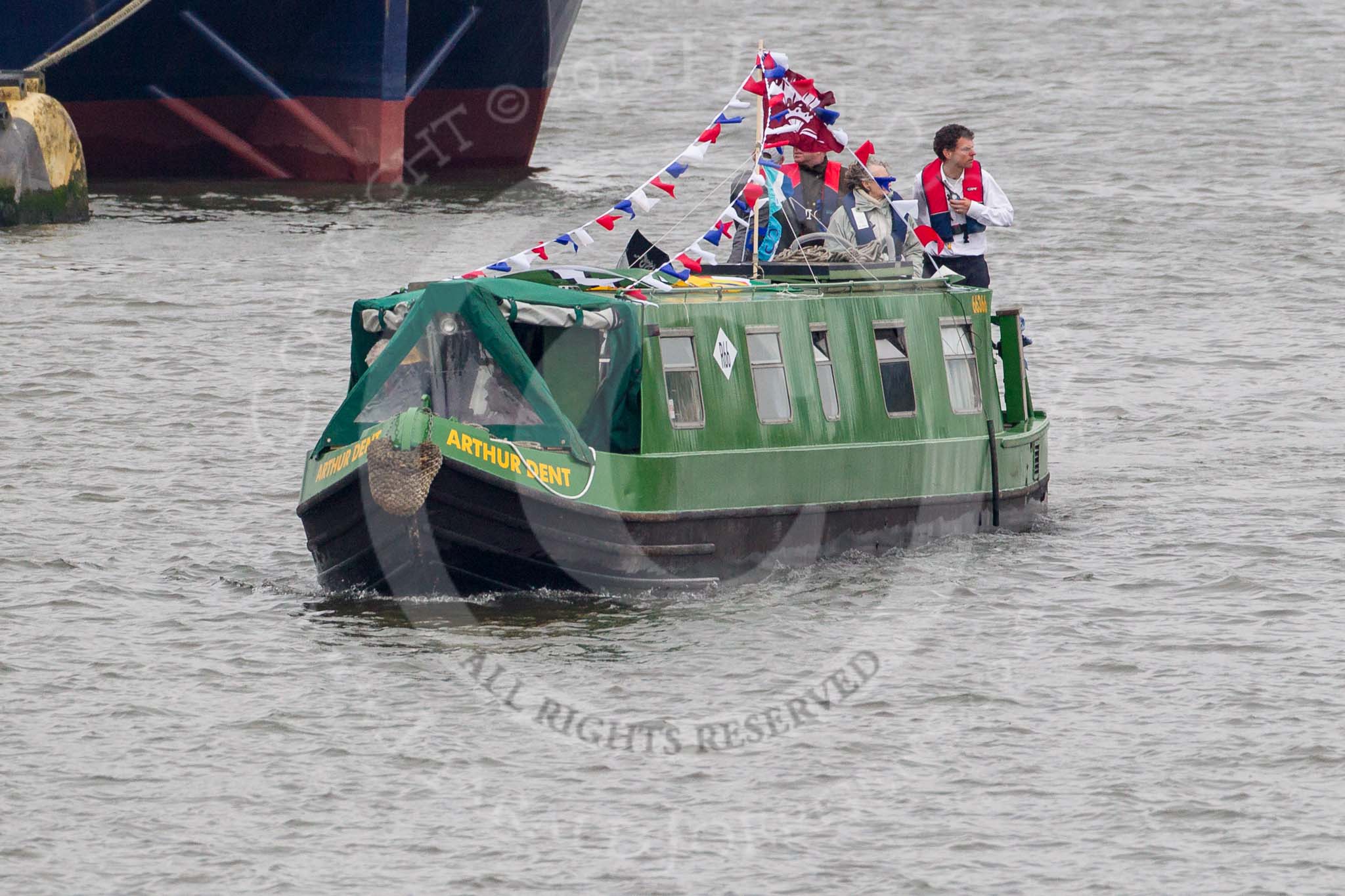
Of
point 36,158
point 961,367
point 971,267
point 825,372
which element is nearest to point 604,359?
point 825,372

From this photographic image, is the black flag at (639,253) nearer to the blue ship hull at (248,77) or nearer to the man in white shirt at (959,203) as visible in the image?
the man in white shirt at (959,203)

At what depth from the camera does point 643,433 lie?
13.5 meters

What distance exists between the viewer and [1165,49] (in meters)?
43.9

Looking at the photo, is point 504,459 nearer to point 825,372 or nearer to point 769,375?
point 769,375

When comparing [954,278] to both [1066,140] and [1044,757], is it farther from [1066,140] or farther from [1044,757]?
[1066,140]

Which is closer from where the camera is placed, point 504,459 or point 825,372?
point 504,459

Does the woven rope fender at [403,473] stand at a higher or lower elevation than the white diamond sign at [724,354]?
lower

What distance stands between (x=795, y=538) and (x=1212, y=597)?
8.58 ft

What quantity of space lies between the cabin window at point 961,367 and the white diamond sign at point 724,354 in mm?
1820

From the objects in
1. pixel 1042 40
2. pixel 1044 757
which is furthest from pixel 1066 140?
pixel 1044 757

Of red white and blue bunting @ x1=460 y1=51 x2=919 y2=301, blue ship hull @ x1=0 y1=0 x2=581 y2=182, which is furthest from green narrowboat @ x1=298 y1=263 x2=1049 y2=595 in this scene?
blue ship hull @ x1=0 y1=0 x2=581 y2=182

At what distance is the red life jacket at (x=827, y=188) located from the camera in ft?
51.7

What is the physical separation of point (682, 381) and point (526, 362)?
3.67 feet

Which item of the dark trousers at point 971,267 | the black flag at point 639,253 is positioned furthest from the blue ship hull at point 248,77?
the dark trousers at point 971,267
